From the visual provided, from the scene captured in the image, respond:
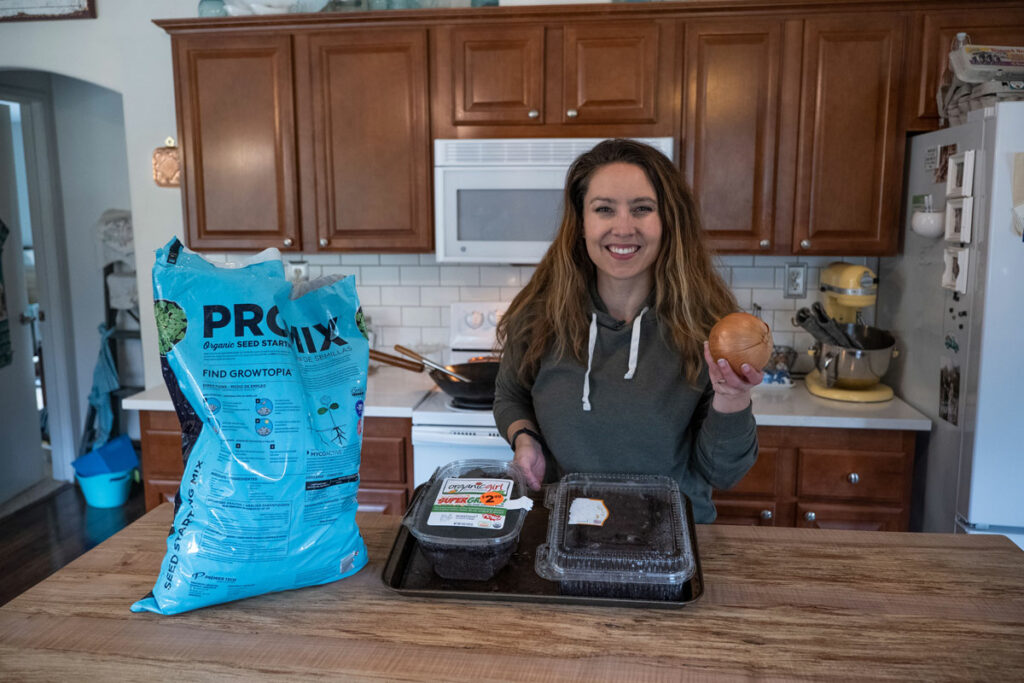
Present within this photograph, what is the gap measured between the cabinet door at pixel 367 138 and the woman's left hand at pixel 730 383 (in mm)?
1774

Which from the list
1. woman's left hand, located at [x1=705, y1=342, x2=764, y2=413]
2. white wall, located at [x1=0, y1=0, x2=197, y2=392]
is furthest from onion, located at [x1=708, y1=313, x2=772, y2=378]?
white wall, located at [x1=0, y1=0, x2=197, y2=392]

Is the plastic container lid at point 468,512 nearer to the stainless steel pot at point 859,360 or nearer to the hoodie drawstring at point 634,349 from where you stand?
the hoodie drawstring at point 634,349

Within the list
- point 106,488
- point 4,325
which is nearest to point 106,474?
point 106,488

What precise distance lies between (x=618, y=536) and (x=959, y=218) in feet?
5.77

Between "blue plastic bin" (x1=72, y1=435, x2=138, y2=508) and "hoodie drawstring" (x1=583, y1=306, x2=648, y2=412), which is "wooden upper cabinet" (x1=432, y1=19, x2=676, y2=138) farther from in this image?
"blue plastic bin" (x1=72, y1=435, x2=138, y2=508)

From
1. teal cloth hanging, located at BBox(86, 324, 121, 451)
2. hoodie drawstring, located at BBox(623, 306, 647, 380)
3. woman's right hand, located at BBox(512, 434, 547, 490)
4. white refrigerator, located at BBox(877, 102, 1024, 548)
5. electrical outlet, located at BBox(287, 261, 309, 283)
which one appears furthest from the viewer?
teal cloth hanging, located at BBox(86, 324, 121, 451)

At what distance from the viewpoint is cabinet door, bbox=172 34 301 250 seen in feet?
9.31

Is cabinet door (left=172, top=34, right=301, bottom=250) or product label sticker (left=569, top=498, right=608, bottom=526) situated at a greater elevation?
cabinet door (left=172, top=34, right=301, bottom=250)

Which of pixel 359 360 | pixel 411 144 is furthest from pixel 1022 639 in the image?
pixel 411 144

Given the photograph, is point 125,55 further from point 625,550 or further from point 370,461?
point 625,550

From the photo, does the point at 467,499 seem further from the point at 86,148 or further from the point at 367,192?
the point at 86,148

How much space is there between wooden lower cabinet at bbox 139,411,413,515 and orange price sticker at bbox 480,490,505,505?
1581 mm

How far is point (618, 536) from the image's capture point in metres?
1.06

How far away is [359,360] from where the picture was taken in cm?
109
